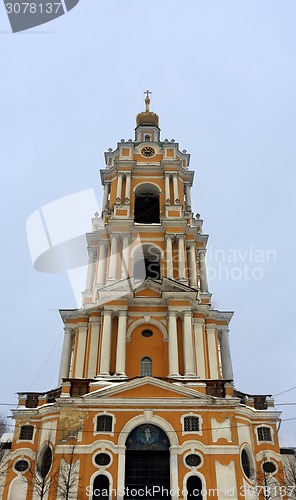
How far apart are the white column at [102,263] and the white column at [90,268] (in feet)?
3.15

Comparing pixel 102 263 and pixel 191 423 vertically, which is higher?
pixel 102 263

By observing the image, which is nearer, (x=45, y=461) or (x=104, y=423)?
(x=104, y=423)

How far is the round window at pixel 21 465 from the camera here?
1134 inches

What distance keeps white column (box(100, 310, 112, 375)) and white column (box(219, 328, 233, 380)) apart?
8604 millimetres

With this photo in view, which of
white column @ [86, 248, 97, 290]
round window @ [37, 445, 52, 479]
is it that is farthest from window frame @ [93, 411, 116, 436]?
white column @ [86, 248, 97, 290]

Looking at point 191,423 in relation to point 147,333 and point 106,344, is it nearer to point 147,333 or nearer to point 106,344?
point 106,344

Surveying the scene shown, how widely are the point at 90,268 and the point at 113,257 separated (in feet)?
7.62

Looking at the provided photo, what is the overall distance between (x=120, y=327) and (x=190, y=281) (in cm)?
764

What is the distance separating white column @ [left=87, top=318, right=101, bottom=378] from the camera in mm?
33400

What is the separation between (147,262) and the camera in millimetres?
40750

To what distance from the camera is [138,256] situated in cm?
4000

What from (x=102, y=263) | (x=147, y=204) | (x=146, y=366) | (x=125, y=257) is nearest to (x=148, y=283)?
(x=125, y=257)

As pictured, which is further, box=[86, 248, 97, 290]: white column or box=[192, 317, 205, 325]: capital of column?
box=[86, 248, 97, 290]: white column

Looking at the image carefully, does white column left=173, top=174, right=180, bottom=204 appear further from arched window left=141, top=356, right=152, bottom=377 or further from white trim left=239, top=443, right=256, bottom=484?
white trim left=239, top=443, right=256, bottom=484
